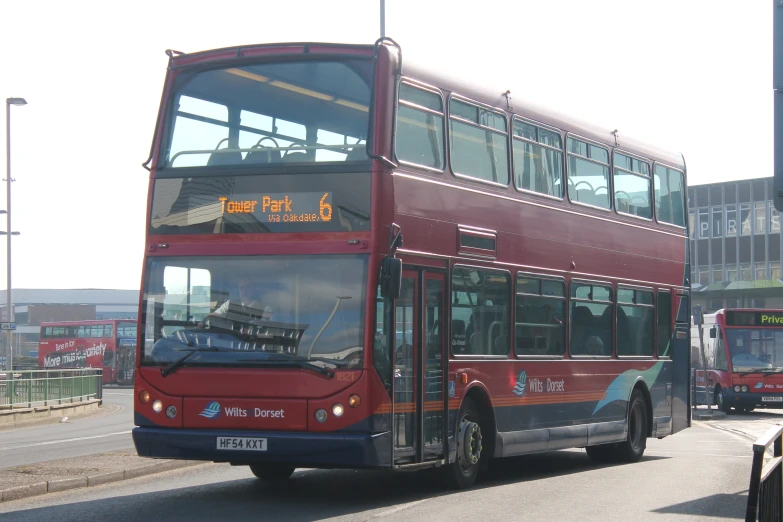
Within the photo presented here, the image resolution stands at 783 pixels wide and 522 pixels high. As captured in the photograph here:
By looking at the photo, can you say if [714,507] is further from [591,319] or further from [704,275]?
[704,275]

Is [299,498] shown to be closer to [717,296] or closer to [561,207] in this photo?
[561,207]

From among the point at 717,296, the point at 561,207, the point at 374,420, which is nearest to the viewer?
the point at 374,420

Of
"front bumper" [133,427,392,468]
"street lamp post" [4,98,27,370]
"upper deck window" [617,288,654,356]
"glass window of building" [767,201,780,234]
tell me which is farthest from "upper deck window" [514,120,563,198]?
"glass window of building" [767,201,780,234]

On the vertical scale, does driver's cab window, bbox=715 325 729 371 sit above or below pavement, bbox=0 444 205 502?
above

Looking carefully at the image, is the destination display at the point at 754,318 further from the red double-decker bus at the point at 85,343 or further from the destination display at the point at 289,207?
the red double-decker bus at the point at 85,343

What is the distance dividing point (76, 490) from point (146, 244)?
312cm

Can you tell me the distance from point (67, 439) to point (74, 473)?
1156 centimetres

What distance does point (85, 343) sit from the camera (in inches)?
2584

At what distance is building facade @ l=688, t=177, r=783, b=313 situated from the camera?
72938 millimetres

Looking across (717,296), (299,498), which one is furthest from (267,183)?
(717,296)

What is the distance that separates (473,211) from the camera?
13.8 m

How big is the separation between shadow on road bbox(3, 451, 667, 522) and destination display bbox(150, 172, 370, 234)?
270 cm

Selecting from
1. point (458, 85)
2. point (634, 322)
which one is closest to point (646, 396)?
point (634, 322)

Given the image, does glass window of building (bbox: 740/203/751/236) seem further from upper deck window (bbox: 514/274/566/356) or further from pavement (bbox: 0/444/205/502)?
pavement (bbox: 0/444/205/502)
